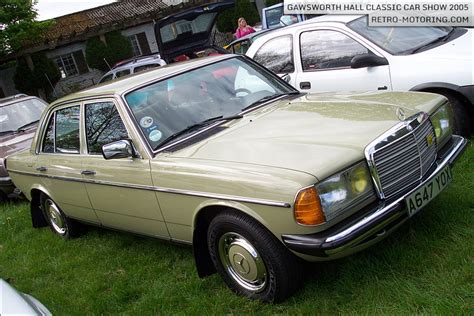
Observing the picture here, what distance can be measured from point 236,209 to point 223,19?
28.8m

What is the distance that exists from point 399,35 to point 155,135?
130 inches

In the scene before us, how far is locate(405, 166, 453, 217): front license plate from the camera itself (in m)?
3.06

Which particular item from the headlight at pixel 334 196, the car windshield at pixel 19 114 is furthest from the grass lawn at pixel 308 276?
the car windshield at pixel 19 114

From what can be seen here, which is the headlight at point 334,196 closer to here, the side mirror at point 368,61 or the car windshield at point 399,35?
the side mirror at point 368,61

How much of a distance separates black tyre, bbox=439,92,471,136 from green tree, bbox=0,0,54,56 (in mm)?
21581

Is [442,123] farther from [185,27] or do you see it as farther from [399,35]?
[185,27]

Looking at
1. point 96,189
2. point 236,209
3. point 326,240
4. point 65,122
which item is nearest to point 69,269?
point 96,189

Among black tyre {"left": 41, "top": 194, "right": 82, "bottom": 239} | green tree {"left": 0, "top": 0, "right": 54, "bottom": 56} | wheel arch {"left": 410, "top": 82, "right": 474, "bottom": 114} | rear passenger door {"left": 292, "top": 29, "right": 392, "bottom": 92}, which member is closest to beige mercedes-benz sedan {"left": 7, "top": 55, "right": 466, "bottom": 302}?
black tyre {"left": 41, "top": 194, "right": 82, "bottom": 239}

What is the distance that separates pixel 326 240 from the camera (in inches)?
111

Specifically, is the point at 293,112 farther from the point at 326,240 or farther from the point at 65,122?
the point at 65,122

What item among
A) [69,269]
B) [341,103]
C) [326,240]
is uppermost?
[341,103]

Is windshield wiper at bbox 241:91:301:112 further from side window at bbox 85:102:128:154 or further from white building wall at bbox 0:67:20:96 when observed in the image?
white building wall at bbox 0:67:20:96

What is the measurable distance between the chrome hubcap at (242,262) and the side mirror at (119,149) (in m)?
1.00

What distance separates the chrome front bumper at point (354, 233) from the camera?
283cm
